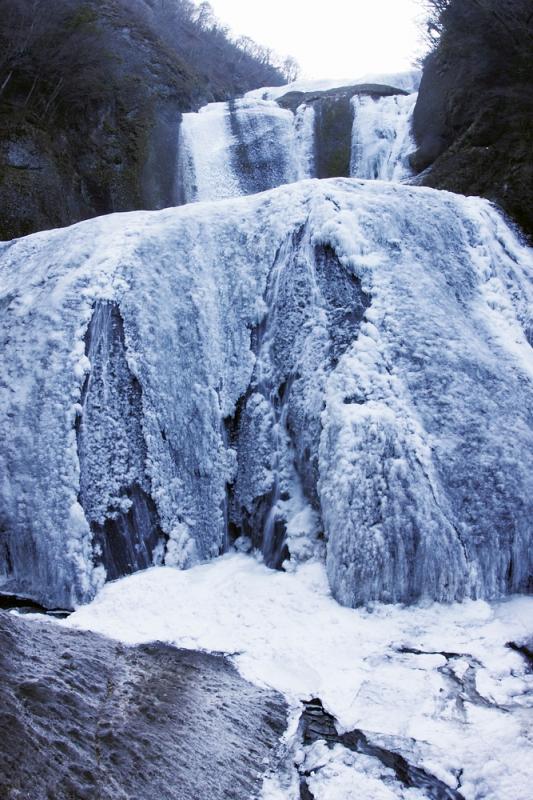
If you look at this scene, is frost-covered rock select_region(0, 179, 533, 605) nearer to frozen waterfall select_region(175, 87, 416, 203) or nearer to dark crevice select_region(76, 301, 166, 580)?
dark crevice select_region(76, 301, 166, 580)

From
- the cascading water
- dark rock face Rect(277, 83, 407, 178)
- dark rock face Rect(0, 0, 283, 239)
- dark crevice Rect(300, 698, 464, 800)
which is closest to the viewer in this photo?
dark crevice Rect(300, 698, 464, 800)

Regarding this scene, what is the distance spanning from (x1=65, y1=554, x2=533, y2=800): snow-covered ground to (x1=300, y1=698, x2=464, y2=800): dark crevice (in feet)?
0.12

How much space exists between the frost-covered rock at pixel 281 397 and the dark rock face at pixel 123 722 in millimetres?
1422

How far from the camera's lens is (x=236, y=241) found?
7.12 meters

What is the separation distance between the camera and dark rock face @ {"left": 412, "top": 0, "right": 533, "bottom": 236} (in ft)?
31.2

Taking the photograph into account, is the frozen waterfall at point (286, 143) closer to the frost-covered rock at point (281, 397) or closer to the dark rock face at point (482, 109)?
the dark rock face at point (482, 109)

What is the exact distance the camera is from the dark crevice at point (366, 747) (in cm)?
304

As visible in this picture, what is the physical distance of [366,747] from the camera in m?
3.38

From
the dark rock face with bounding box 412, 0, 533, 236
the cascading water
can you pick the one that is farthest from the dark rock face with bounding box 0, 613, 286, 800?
the cascading water

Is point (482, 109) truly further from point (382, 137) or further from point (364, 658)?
point (364, 658)

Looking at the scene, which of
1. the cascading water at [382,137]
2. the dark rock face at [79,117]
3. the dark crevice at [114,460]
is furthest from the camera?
the cascading water at [382,137]

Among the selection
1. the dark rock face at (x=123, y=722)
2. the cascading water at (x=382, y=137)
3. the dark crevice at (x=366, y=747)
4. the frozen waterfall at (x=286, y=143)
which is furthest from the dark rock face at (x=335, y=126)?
the dark crevice at (x=366, y=747)

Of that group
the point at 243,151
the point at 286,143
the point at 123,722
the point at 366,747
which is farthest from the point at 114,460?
the point at 286,143

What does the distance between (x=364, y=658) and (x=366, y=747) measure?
83 centimetres
